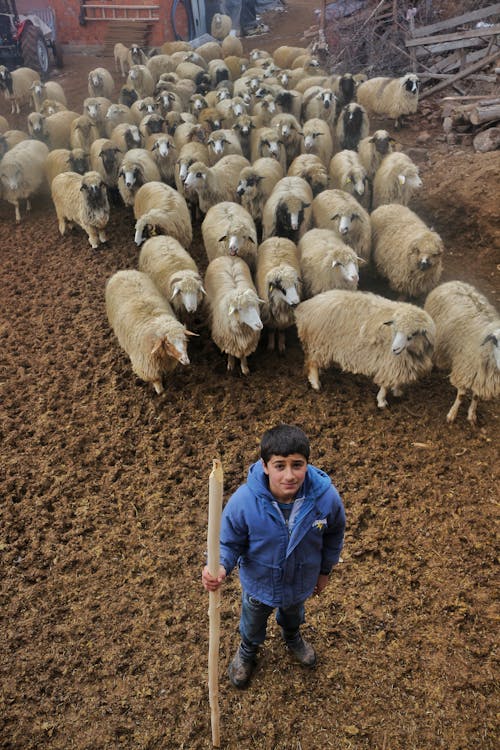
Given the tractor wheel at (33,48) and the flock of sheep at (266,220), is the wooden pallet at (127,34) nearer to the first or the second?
the tractor wheel at (33,48)

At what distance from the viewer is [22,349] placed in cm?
638

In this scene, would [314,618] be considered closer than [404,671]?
No

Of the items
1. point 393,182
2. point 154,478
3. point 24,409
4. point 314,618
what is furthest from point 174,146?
point 314,618

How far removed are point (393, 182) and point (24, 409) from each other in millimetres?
5681

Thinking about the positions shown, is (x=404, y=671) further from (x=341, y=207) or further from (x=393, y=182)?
(x=393, y=182)

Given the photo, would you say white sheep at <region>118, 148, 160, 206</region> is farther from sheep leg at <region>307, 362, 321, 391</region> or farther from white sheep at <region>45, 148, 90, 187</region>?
sheep leg at <region>307, 362, 321, 391</region>

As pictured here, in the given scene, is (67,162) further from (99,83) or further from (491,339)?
(491,339)

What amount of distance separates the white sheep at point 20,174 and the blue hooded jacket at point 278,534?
8365mm

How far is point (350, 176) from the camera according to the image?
25.4 ft

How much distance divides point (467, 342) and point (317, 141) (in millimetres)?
5683

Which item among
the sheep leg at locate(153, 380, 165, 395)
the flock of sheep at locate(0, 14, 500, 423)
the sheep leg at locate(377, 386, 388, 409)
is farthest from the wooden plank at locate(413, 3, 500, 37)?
the sheep leg at locate(153, 380, 165, 395)

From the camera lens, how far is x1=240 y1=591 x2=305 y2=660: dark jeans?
2971 millimetres

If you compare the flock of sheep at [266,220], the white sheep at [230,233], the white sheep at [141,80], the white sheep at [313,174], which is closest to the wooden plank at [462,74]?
the flock of sheep at [266,220]

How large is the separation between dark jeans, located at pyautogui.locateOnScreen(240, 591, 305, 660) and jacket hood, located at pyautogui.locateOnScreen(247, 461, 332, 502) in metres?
0.72
